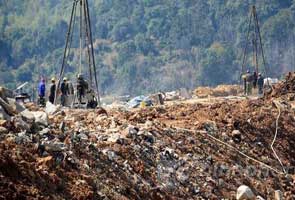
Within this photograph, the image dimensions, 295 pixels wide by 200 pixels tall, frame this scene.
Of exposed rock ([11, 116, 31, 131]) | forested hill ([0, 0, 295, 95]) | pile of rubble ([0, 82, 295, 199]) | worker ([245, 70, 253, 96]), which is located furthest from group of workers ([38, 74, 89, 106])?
forested hill ([0, 0, 295, 95])

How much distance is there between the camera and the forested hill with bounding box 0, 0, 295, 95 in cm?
7875

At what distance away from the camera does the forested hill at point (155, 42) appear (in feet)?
258

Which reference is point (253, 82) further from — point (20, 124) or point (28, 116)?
point (20, 124)

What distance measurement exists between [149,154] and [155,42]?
242 ft

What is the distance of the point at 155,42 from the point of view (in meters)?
86.2

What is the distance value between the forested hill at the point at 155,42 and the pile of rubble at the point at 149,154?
57407 mm

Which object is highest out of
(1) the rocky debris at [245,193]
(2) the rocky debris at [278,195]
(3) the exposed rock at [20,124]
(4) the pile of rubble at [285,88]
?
(3) the exposed rock at [20,124]

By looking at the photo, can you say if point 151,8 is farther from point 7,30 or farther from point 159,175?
point 159,175

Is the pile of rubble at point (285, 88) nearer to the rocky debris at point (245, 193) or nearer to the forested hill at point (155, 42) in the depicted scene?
the rocky debris at point (245, 193)

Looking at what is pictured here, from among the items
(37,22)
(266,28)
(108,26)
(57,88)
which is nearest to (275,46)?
(266,28)

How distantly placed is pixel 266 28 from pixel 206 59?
27.9ft

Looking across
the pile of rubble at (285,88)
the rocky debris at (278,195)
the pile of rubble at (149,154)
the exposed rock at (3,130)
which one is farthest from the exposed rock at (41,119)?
the pile of rubble at (285,88)

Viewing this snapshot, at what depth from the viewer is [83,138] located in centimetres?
1188

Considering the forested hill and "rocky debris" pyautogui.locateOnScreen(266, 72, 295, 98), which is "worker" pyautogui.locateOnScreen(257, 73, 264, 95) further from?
the forested hill
